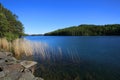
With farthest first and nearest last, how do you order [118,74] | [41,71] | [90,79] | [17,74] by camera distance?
[41,71]
[118,74]
[90,79]
[17,74]

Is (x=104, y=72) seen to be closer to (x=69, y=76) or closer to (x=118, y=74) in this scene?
(x=118, y=74)

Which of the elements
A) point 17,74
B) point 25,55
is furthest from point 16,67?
point 25,55

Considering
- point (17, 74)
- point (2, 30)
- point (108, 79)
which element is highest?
point (2, 30)

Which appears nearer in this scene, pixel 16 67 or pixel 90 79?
pixel 16 67

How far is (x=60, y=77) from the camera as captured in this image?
921 centimetres

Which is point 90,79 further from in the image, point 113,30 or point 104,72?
point 113,30

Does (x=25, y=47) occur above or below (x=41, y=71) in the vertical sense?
above

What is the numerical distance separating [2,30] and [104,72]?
18369 millimetres

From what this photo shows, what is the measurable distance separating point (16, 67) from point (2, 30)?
57.1 ft

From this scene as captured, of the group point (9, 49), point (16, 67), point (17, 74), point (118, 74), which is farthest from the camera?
point (9, 49)

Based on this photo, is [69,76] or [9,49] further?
[9,49]

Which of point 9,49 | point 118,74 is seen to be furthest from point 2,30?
point 118,74

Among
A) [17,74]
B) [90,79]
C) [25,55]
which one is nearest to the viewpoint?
[17,74]

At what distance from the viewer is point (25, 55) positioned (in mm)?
16000
